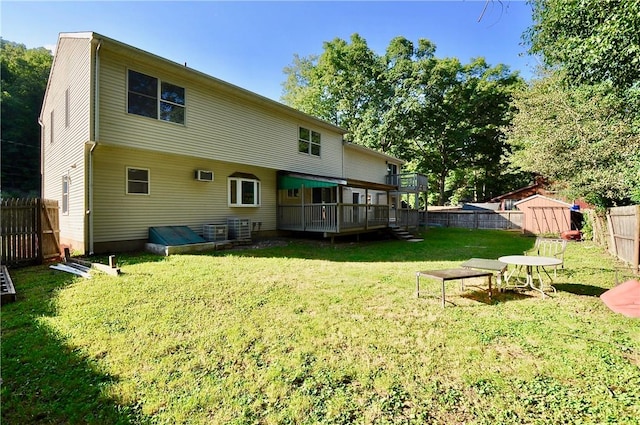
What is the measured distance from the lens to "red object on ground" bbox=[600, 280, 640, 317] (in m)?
4.41

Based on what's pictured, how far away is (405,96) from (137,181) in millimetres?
24321

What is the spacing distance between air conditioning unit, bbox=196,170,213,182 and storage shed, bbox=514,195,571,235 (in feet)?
65.9

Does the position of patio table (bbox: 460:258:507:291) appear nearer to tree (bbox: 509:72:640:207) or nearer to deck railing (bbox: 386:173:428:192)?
tree (bbox: 509:72:640:207)

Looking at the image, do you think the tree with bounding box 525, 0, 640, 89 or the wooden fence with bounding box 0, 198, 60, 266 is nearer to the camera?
the tree with bounding box 525, 0, 640, 89

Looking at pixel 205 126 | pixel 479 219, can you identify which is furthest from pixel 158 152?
pixel 479 219

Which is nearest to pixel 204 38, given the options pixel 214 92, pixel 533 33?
pixel 214 92

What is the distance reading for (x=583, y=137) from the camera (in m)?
12.4

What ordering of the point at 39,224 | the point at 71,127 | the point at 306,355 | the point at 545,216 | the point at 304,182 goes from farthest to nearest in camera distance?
the point at 545,216
the point at 304,182
the point at 71,127
the point at 39,224
the point at 306,355

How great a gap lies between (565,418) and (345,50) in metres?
31.0

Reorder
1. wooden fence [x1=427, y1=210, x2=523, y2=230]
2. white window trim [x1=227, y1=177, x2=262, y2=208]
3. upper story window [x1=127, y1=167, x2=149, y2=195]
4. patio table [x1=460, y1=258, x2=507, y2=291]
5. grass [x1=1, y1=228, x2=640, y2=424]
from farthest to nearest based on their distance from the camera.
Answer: wooden fence [x1=427, y1=210, x2=523, y2=230] → white window trim [x1=227, y1=177, x2=262, y2=208] → upper story window [x1=127, y1=167, x2=149, y2=195] → patio table [x1=460, y1=258, x2=507, y2=291] → grass [x1=1, y1=228, x2=640, y2=424]

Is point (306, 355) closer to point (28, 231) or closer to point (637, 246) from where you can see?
point (28, 231)

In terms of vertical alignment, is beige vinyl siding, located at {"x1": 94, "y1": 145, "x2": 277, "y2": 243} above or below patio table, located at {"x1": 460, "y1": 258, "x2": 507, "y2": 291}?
above

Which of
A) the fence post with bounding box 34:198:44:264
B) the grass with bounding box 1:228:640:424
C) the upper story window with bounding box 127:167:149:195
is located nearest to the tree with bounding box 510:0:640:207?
the grass with bounding box 1:228:640:424

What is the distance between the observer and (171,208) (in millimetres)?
10875
